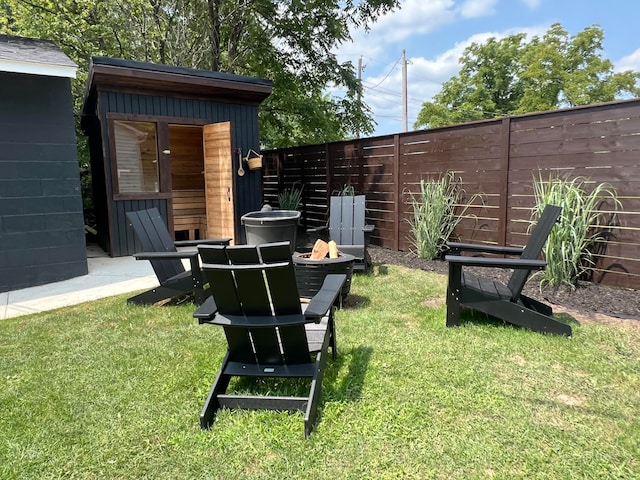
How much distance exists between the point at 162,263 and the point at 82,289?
1.19m

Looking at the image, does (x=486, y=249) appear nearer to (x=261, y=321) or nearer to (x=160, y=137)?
(x=261, y=321)

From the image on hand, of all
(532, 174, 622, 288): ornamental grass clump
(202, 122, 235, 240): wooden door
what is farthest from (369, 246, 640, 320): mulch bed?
(202, 122, 235, 240): wooden door

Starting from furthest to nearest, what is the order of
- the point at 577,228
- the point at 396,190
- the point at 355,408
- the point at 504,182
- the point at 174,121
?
the point at 174,121 < the point at 396,190 < the point at 504,182 < the point at 577,228 < the point at 355,408

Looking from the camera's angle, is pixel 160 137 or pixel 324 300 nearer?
pixel 324 300

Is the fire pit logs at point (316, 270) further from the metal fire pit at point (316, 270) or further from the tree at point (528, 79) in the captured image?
the tree at point (528, 79)

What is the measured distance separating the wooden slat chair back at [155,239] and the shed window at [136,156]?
2.45 metres

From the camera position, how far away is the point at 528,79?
24.3 metres

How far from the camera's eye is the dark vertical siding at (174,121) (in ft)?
20.1

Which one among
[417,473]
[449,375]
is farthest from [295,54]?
[417,473]

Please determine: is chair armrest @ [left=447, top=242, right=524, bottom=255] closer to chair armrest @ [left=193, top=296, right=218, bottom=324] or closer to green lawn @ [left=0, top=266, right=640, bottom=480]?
green lawn @ [left=0, top=266, right=640, bottom=480]

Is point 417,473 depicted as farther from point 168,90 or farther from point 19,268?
point 168,90

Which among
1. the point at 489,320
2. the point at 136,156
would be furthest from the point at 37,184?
the point at 489,320

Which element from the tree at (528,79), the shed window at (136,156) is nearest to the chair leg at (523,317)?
the shed window at (136,156)

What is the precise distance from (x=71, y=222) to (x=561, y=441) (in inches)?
202
